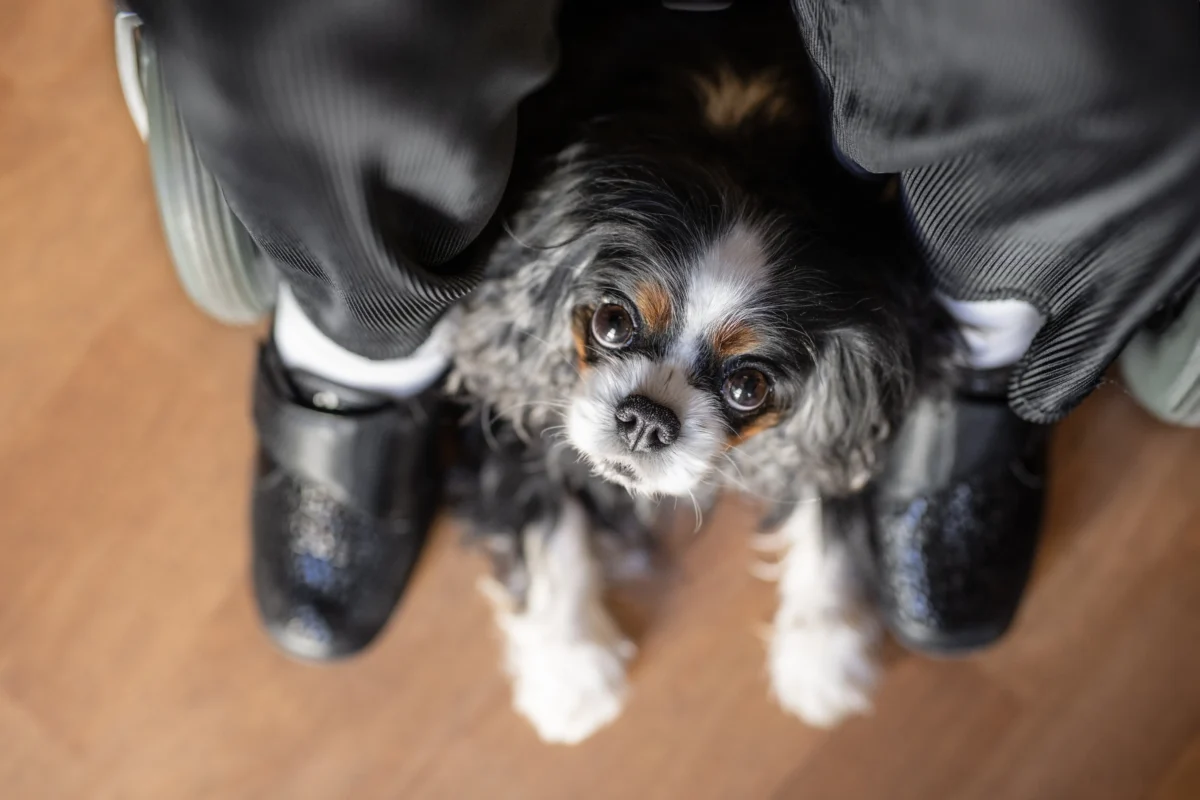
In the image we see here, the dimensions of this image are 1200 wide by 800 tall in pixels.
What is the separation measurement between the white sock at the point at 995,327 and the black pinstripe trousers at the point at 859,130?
0.40 feet

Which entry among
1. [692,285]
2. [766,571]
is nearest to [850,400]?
[692,285]

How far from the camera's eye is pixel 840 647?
1096mm

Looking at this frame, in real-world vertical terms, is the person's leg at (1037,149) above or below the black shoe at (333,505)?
above

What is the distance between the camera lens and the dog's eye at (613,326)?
778 mm

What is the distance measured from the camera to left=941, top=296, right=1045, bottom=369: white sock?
0.83 metres

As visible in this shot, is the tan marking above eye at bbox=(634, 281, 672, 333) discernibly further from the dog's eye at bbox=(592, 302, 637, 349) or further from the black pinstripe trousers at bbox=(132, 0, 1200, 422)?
the black pinstripe trousers at bbox=(132, 0, 1200, 422)

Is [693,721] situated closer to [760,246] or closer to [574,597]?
[574,597]

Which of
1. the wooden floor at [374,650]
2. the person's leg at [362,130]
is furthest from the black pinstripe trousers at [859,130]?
the wooden floor at [374,650]

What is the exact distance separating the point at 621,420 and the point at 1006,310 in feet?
1.04

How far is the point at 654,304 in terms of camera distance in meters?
0.75

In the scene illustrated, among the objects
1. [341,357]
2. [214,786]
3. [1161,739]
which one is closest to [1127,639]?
[1161,739]

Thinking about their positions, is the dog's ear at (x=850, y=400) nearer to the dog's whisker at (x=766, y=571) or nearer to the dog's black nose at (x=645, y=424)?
the dog's black nose at (x=645, y=424)

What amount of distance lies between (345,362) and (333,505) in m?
0.17

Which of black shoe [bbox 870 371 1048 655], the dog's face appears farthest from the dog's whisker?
the dog's face
